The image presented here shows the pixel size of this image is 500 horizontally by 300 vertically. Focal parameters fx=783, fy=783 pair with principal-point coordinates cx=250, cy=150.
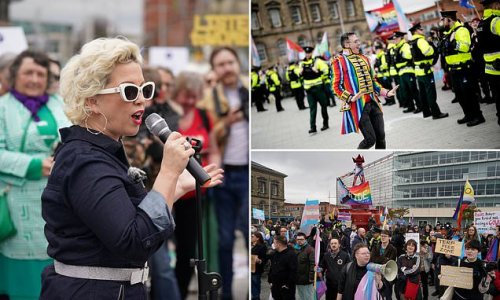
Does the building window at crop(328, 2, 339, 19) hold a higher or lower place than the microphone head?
higher

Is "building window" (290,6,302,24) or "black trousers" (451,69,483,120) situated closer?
"black trousers" (451,69,483,120)

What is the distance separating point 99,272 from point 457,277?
1.75 meters

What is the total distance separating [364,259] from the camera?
148 inches

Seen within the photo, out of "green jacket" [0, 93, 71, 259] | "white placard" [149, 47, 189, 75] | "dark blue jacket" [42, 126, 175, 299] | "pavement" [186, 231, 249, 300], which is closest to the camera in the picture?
"dark blue jacket" [42, 126, 175, 299]

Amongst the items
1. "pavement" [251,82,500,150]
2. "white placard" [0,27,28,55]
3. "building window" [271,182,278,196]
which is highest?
"white placard" [0,27,28,55]

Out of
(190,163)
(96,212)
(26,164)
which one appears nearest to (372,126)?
(190,163)

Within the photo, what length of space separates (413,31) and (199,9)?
3378 centimetres

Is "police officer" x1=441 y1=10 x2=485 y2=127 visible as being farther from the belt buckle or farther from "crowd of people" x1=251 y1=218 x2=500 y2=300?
the belt buckle

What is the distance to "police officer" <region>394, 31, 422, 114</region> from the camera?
144 inches

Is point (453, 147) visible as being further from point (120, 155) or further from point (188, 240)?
point (188, 240)

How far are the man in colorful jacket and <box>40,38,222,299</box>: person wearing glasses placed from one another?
119 centimetres

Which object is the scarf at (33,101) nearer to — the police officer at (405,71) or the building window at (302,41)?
the building window at (302,41)

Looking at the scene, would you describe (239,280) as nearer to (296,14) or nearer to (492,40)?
(296,14)

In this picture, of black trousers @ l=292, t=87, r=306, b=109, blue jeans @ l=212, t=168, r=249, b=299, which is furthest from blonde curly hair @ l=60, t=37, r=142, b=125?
blue jeans @ l=212, t=168, r=249, b=299
